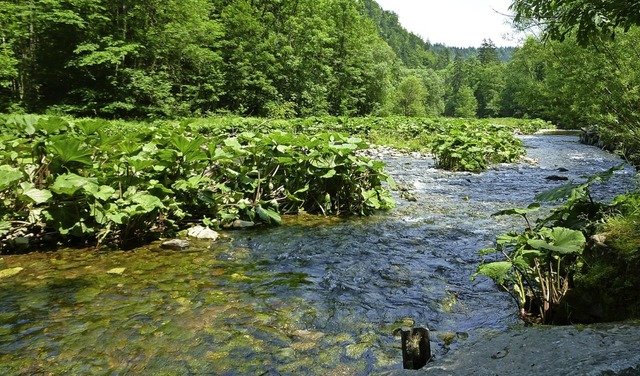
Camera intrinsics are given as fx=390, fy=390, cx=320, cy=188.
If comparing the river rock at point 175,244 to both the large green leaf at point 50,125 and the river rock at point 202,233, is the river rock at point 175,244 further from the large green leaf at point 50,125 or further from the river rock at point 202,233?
the large green leaf at point 50,125

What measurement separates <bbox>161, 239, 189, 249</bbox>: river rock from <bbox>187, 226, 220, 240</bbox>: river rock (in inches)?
18.1

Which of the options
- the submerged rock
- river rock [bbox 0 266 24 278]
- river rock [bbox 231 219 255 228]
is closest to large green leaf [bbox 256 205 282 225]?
river rock [bbox 231 219 255 228]

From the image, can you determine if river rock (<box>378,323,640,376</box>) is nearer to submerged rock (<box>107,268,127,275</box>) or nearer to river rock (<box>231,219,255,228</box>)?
submerged rock (<box>107,268,127,275</box>)

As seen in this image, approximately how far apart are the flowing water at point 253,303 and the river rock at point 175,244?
0.11m

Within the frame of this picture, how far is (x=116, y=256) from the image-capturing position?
4.86 metres

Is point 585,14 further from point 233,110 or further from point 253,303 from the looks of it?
point 233,110

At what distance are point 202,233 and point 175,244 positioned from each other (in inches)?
24.8

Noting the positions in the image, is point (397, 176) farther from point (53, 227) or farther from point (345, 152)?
point (53, 227)

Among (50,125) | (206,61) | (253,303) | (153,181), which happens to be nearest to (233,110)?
(206,61)

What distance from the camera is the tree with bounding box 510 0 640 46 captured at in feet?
11.3

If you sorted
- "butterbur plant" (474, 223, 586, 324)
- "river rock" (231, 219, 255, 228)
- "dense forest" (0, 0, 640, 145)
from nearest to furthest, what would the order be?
"butterbur plant" (474, 223, 586, 324)
"river rock" (231, 219, 255, 228)
"dense forest" (0, 0, 640, 145)

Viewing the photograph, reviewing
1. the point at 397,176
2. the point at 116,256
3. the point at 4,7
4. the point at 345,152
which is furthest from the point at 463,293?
the point at 4,7

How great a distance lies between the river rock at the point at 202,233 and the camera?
5777 millimetres

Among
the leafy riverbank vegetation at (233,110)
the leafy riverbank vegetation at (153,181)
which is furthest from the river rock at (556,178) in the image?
the leafy riverbank vegetation at (153,181)
